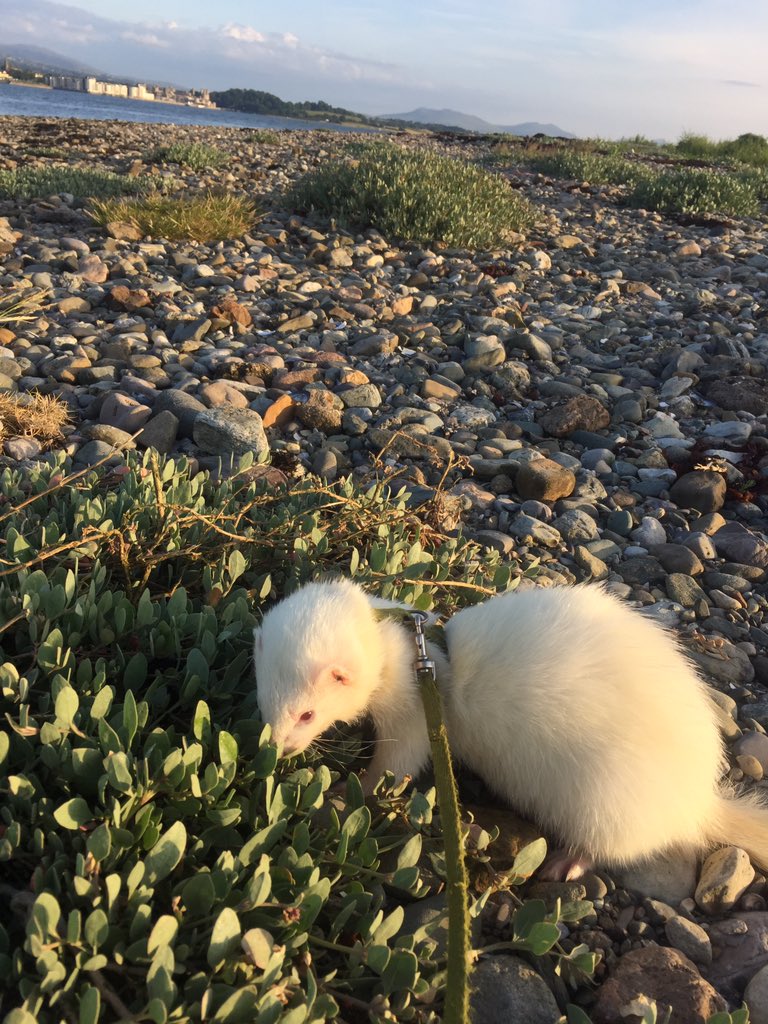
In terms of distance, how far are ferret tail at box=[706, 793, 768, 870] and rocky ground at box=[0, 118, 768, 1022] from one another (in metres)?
0.08

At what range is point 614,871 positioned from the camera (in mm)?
2467

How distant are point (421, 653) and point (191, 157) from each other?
1759cm

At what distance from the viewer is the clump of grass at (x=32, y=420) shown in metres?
4.85

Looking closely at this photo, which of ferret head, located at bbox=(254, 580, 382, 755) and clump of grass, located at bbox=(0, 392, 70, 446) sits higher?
ferret head, located at bbox=(254, 580, 382, 755)

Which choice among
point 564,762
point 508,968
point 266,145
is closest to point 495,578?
point 564,762

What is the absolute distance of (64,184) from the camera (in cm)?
1247

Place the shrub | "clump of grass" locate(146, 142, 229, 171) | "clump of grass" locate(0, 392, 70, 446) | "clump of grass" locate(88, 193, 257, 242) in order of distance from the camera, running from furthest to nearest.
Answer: "clump of grass" locate(146, 142, 229, 171), "clump of grass" locate(88, 193, 257, 242), "clump of grass" locate(0, 392, 70, 446), the shrub

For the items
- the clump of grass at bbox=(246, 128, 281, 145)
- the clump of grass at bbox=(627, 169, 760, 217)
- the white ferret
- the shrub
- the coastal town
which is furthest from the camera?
the coastal town

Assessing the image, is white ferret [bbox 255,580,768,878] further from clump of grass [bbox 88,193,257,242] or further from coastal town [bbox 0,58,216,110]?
coastal town [bbox 0,58,216,110]

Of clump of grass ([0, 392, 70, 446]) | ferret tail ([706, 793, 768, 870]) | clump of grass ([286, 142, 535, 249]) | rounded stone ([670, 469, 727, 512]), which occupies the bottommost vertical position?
ferret tail ([706, 793, 768, 870])

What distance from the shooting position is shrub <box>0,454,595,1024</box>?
164 cm

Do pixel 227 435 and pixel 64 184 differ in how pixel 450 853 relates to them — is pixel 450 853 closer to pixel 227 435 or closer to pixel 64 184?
pixel 227 435

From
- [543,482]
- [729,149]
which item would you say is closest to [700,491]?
[543,482]

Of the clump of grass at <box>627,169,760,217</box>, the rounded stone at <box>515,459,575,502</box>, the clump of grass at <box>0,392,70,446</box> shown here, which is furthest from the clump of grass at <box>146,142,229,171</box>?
the rounded stone at <box>515,459,575,502</box>
